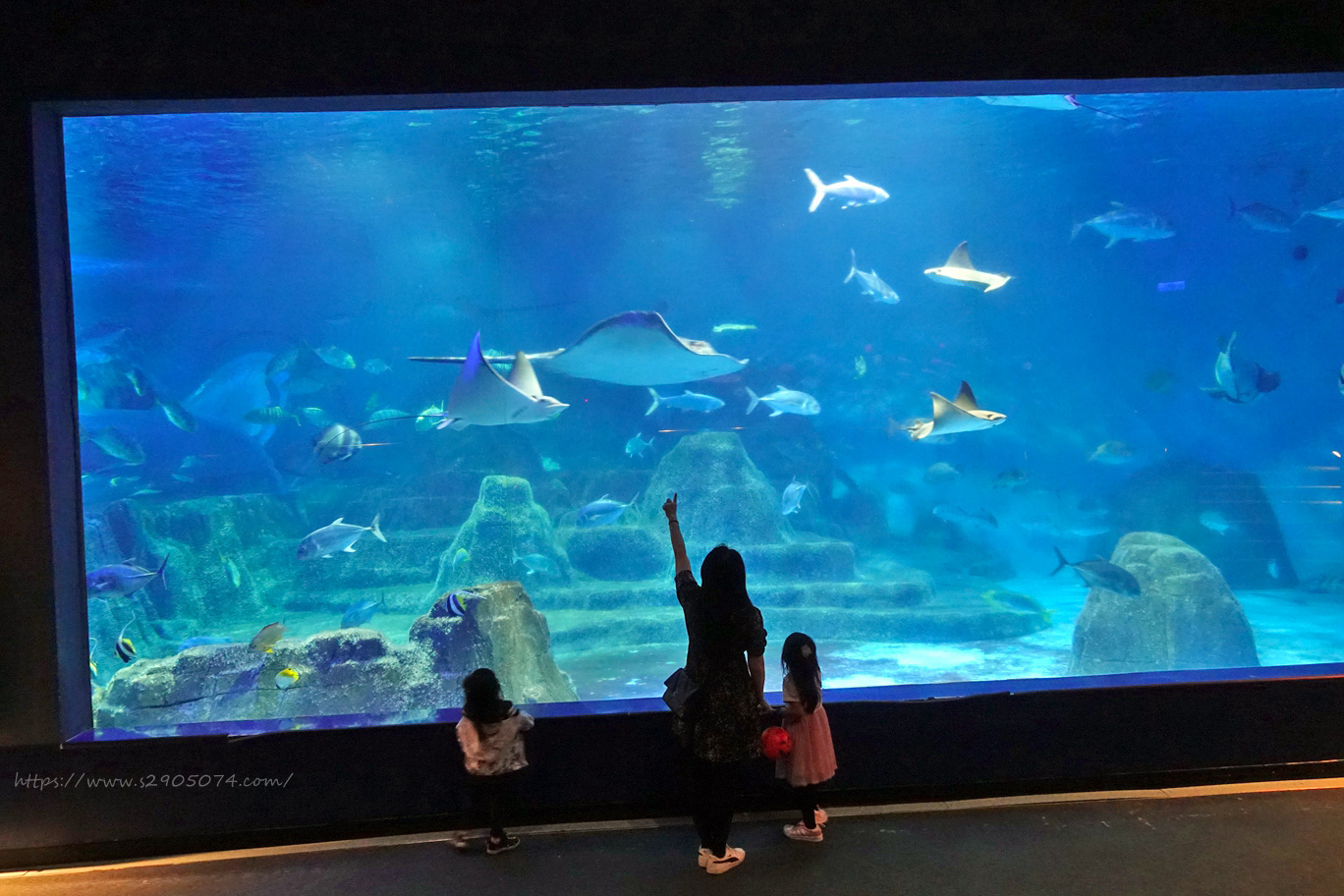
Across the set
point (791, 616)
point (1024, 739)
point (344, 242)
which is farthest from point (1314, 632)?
point (344, 242)

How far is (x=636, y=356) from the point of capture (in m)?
5.18

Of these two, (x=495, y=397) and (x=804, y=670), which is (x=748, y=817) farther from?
(x=495, y=397)

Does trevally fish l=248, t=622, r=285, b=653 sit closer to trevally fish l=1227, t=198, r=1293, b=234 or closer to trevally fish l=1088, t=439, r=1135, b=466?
trevally fish l=1227, t=198, r=1293, b=234

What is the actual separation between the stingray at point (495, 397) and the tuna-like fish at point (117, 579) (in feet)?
7.29

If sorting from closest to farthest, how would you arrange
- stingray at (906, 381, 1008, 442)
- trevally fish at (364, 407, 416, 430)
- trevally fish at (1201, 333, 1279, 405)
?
stingray at (906, 381, 1008, 442) < trevally fish at (364, 407, 416, 430) < trevally fish at (1201, 333, 1279, 405)

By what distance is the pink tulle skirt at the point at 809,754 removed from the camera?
8.87 feet

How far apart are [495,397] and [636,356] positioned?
129 cm

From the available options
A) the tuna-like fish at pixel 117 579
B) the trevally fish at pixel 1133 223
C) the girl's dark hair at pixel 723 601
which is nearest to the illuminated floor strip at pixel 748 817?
the girl's dark hair at pixel 723 601

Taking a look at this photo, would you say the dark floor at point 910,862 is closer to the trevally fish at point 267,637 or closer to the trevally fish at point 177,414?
the trevally fish at point 267,637

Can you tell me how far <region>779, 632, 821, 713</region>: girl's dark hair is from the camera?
2.65 metres

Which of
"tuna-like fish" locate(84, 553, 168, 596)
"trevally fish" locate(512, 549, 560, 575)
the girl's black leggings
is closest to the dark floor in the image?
the girl's black leggings

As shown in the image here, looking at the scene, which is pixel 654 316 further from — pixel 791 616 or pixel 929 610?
pixel 929 610

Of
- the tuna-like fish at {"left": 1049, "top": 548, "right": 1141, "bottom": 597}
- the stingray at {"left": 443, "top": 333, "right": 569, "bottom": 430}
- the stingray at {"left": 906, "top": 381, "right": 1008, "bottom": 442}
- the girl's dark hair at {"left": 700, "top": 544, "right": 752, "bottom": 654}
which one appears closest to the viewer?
the girl's dark hair at {"left": 700, "top": 544, "right": 752, "bottom": 654}

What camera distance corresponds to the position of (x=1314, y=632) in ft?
31.0
